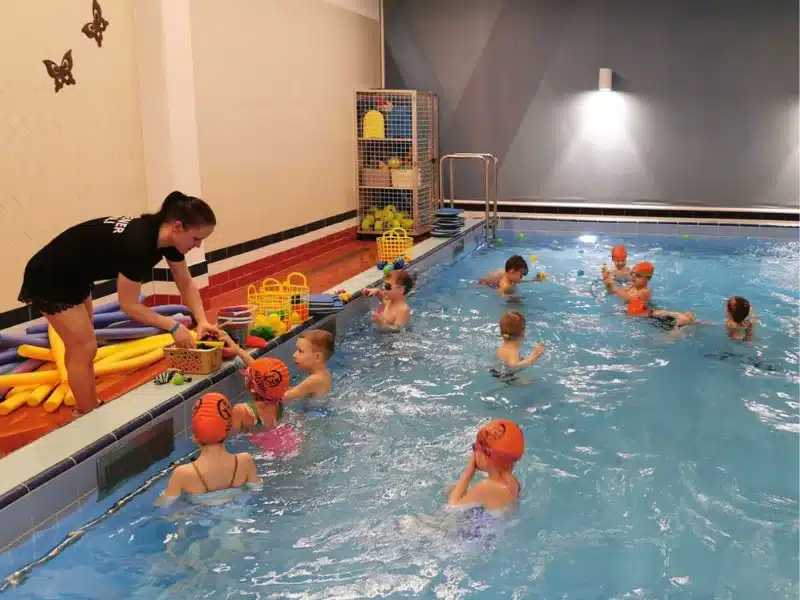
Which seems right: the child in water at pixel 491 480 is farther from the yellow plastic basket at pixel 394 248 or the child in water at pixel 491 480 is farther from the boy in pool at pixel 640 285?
the yellow plastic basket at pixel 394 248

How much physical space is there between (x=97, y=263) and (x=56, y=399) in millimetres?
977

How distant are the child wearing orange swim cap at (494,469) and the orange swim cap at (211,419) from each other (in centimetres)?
111

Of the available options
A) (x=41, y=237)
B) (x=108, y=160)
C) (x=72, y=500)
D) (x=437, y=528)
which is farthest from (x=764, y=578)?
(x=108, y=160)

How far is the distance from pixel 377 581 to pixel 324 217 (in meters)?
8.17

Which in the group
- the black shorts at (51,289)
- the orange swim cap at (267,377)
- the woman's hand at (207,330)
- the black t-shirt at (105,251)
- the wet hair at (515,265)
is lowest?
the orange swim cap at (267,377)

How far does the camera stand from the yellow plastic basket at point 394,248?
31.3 ft

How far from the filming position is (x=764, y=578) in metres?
3.42

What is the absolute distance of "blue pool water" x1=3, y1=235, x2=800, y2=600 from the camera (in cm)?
340

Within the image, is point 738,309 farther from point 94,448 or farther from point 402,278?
point 94,448

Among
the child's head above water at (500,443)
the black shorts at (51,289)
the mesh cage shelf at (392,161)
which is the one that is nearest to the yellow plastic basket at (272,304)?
the black shorts at (51,289)

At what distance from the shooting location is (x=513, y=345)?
5.83 m

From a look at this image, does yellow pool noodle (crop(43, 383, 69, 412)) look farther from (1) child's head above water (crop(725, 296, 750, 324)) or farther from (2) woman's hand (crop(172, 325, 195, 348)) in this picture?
(1) child's head above water (crop(725, 296, 750, 324))

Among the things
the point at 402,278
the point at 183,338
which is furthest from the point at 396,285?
the point at 183,338

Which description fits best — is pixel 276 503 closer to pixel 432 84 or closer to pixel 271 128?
pixel 271 128
